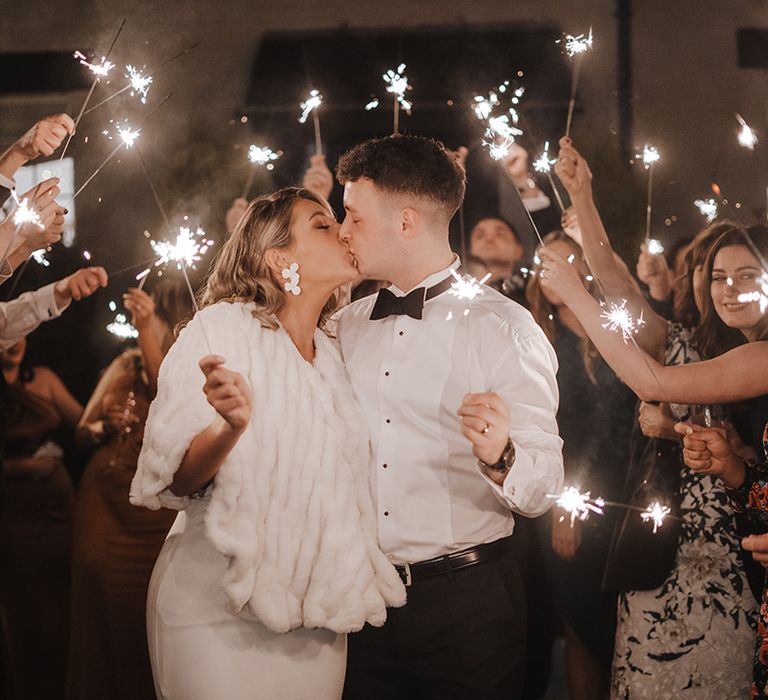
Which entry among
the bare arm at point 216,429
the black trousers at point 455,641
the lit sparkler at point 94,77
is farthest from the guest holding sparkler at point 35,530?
the black trousers at point 455,641

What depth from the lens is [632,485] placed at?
2.52 metres

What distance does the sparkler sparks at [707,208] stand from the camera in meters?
2.52

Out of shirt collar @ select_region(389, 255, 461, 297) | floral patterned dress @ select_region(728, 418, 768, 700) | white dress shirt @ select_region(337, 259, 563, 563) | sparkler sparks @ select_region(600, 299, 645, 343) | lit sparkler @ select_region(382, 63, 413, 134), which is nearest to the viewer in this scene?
floral patterned dress @ select_region(728, 418, 768, 700)

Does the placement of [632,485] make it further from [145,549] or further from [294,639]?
[145,549]

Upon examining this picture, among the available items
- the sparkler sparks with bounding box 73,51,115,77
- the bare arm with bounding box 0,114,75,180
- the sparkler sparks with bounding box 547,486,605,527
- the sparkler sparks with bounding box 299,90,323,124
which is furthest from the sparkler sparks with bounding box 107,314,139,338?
the sparkler sparks with bounding box 547,486,605,527

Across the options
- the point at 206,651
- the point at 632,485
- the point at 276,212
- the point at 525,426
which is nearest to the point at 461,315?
the point at 525,426

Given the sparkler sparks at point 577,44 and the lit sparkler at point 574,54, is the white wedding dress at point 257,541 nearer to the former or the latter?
the lit sparkler at point 574,54

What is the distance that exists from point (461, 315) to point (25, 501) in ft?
5.19

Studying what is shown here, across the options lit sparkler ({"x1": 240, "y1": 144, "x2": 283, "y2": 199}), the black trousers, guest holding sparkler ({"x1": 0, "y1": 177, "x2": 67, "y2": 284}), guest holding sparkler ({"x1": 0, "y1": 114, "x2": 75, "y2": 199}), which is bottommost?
the black trousers

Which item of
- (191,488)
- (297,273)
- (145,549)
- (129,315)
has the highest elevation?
(297,273)

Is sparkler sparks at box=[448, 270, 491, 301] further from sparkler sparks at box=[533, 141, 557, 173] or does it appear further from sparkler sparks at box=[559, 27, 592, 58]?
sparkler sparks at box=[559, 27, 592, 58]

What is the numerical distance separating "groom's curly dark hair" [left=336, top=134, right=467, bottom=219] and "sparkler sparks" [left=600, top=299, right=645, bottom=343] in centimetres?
58

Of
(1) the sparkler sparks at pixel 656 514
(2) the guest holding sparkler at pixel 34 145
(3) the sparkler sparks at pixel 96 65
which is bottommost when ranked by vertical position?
(1) the sparkler sparks at pixel 656 514

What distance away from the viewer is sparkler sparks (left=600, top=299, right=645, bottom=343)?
2428mm
